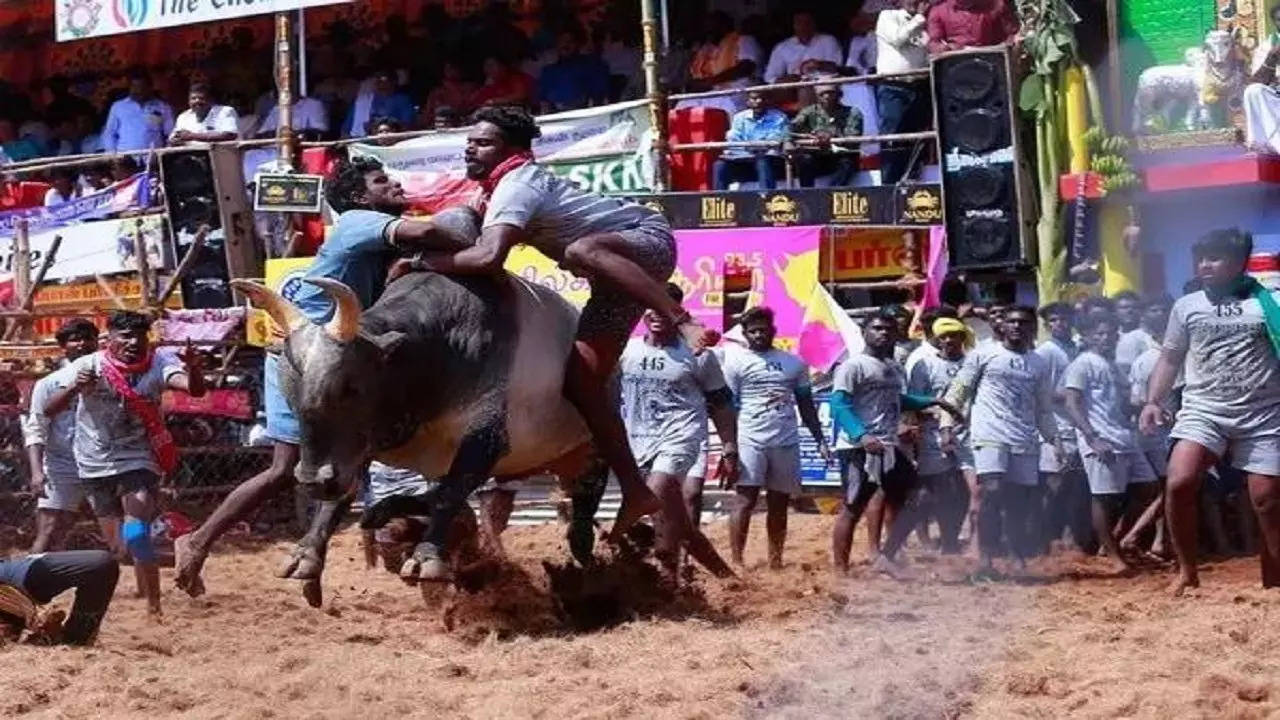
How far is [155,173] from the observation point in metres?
17.9

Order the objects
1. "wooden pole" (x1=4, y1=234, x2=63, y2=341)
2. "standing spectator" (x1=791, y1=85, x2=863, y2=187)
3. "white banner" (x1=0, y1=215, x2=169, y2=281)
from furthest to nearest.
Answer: "white banner" (x1=0, y1=215, x2=169, y2=281)
"wooden pole" (x1=4, y1=234, x2=63, y2=341)
"standing spectator" (x1=791, y1=85, x2=863, y2=187)

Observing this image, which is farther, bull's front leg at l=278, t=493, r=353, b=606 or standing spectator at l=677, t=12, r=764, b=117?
standing spectator at l=677, t=12, r=764, b=117

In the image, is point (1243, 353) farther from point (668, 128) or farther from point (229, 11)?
point (229, 11)

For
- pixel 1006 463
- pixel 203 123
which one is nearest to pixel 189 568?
pixel 1006 463

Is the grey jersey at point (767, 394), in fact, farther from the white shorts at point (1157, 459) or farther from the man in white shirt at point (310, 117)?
the man in white shirt at point (310, 117)

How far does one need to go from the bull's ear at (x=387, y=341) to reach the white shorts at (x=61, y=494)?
4.87 m

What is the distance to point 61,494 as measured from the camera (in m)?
12.2

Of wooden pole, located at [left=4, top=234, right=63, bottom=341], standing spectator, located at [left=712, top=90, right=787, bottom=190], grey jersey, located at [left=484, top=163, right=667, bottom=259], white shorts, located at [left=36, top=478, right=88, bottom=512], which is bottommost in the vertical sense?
white shorts, located at [left=36, top=478, right=88, bottom=512]

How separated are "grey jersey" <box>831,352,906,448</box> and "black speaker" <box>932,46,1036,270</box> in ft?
7.46

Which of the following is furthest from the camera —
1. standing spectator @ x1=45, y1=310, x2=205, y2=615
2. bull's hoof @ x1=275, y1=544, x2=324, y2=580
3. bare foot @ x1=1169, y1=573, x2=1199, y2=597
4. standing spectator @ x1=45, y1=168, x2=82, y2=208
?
Answer: standing spectator @ x1=45, y1=168, x2=82, y2=208

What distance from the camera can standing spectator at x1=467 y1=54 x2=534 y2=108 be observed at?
1722 centimetres

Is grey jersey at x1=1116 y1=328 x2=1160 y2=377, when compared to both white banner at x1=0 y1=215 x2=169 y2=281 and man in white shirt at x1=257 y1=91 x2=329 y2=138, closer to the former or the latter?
man in white shirt at x1=257 y1=91 x2=329 y2=138

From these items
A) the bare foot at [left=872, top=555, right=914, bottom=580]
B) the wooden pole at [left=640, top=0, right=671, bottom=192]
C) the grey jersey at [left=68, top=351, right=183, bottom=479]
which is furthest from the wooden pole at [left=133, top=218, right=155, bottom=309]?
the bare foot at [left=872, top=555, right=914, bottom=580]

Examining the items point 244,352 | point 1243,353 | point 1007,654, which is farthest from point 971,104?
point 1007,654
